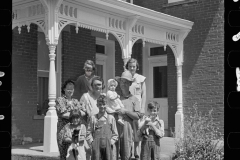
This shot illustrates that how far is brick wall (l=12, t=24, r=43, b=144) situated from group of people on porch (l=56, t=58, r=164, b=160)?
156 inches

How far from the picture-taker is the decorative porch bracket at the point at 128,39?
34.1 ft

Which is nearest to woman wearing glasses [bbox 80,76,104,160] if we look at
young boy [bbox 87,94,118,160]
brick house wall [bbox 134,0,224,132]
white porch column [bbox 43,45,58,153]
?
young boy [bbox 87,94,118,160]

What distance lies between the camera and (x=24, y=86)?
10055mm

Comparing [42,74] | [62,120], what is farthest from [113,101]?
[42,74]

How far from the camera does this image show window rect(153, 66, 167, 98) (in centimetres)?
1406

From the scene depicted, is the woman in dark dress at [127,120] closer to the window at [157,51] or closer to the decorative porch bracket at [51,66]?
the decorative porch bracket at [51,66]

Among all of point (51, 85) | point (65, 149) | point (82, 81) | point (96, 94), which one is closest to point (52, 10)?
point (51, 85)

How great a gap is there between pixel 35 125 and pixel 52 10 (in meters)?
3.48

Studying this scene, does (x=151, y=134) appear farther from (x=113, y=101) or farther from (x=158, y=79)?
(x=158, y=79)

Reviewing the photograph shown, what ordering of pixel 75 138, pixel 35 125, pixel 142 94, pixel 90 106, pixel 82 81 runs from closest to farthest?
1. pixel 75 138
2. pixel 90 106
3. pixel 82 81
4. pixel 142 94
5. pixel 35 125

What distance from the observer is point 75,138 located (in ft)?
16.3

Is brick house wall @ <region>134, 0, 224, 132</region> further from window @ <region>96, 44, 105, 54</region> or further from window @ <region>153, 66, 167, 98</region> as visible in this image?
window @ <region>96, 44, 105, 54</region>

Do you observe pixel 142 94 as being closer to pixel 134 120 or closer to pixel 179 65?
pixel 134 120

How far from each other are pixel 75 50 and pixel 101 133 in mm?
6399
